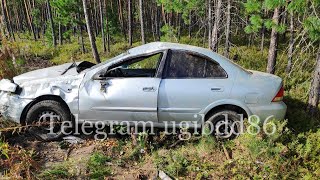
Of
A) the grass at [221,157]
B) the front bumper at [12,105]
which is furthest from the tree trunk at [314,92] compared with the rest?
the front bumper at [12,105]

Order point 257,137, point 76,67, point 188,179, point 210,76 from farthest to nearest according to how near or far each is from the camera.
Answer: point 76,67 < point 210,76 < point 257,137 < point 188,179

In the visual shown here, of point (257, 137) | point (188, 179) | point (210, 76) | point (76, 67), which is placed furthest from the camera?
point (76, 67)

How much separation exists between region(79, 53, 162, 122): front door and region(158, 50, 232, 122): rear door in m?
0.19

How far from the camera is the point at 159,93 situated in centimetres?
526

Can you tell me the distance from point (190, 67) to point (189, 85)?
1.08 ft

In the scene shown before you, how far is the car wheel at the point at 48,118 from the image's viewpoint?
541 cm

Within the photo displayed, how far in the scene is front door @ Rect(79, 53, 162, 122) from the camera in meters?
5.28

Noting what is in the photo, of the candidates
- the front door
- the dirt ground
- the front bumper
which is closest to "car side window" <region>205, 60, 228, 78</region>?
the front door

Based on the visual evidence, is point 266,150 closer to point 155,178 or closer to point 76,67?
point 155,178

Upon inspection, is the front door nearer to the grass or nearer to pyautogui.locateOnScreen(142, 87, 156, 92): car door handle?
pyautogui.locateOnScreen(142, 87, 156, 92): car door handle

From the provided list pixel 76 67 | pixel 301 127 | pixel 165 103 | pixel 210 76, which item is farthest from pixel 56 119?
pixel 301 127

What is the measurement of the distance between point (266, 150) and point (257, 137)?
0.88 feet

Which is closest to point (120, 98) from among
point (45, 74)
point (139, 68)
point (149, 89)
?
point (149, 89)

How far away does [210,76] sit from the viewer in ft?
17.5
